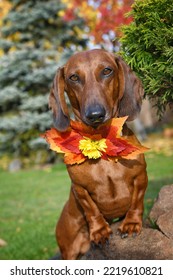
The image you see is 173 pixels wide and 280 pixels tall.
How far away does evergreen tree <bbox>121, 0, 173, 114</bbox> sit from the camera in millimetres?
2844

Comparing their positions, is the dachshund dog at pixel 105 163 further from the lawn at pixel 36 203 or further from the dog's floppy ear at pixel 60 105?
the lawn at pixel 36 203

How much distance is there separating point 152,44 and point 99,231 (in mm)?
1199

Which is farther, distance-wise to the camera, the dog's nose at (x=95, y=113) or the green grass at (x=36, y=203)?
the green grass at (x=36, y=203)

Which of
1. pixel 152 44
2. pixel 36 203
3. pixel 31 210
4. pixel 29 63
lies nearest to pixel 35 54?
pixel 29 63

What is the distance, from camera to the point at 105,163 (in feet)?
8.70

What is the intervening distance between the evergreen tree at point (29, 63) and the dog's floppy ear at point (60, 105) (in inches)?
306

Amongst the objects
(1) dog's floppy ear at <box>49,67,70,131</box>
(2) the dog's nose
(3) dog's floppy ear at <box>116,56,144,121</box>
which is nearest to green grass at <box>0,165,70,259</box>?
(1) dog's floppy ear at <box>49,67,70,131</box>

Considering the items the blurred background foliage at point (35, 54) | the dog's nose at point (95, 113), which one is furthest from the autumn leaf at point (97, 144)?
the blurred background foliage at point (35, 54)

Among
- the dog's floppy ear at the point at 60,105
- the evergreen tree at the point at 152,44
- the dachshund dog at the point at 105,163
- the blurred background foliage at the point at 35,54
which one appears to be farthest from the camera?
the blurred background foliage at the point at 35,54

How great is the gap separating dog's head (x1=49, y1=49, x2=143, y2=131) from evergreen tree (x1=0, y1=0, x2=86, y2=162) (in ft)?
25.6

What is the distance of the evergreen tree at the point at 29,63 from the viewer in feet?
34.8
